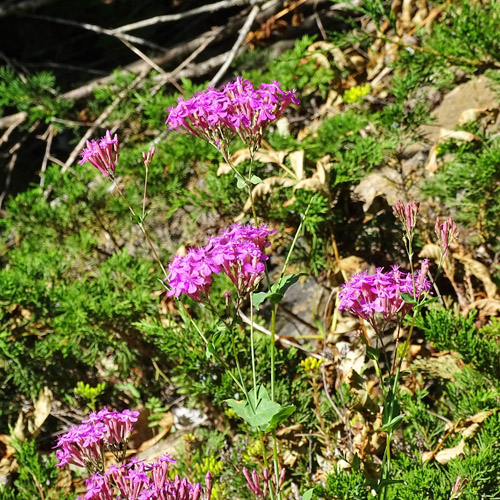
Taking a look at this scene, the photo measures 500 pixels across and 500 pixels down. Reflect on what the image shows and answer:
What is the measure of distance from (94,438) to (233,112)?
1019 millimetres

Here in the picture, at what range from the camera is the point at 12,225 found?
12.4 ft

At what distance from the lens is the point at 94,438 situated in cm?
171

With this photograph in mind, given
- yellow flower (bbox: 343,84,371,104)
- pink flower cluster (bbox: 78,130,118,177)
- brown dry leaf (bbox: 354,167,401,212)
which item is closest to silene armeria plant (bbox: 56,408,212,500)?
pink flower cluster (bbox: 78,130,118,177)

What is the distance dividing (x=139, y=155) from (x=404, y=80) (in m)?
1.57

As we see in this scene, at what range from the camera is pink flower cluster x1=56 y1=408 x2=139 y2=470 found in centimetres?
172

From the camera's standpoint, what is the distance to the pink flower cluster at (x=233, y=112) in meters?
1.93

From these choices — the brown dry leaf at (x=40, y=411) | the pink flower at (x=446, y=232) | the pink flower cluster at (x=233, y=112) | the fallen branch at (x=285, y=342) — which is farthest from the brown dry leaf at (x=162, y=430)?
the pink flower at (x=446, y=232)

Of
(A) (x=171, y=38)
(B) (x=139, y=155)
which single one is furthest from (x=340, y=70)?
(A) (x=171, y=38)

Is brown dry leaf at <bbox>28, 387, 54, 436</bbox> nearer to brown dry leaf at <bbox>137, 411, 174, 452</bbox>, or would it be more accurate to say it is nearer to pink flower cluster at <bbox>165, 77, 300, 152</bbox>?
brown dry leaf at <bbox>137, 411, 174, 452</bbox>

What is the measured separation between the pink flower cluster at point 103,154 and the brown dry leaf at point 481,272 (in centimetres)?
170

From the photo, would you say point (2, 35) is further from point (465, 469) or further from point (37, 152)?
point (465, 469)

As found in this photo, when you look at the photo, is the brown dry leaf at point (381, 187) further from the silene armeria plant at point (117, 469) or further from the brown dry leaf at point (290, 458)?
the silene armeria plant at point (117, 469)

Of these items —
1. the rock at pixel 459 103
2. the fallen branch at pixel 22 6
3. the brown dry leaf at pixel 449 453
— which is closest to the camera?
the brown dry leaf at pixel 449 453

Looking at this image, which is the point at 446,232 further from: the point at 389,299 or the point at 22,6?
the point at 22,6
